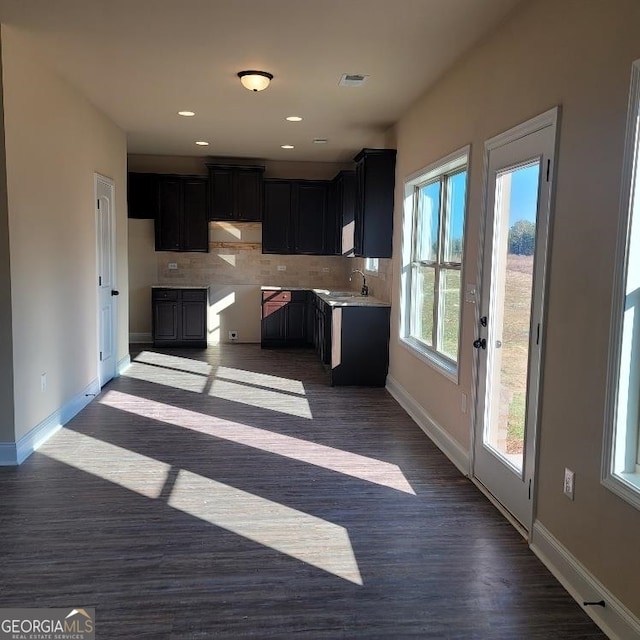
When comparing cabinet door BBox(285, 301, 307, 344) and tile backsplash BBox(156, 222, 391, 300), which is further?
tile backsplash BBox(156, 222, 391, 300)

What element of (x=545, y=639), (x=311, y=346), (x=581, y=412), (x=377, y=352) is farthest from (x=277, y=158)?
(x=545, y=639)

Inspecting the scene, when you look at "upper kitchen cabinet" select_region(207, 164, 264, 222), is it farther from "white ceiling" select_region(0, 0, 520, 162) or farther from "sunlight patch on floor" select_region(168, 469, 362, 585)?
"sunlight patch on floor" select_region(168, 469, 362, 585)

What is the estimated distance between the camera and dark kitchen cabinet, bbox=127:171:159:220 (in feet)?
27.3

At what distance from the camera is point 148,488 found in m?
3.49

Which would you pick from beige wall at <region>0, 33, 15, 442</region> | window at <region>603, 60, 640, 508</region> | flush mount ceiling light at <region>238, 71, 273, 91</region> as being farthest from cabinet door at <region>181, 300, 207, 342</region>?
window at <region>603, 60, 640, 508</region>

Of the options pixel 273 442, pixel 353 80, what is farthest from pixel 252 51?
pixel 273 442

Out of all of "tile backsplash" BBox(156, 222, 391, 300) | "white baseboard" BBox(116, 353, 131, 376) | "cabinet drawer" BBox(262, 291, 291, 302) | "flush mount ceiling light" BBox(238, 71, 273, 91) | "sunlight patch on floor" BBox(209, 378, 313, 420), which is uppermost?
"flush mount ceiling light" BBox(238, 71, 273, 91)

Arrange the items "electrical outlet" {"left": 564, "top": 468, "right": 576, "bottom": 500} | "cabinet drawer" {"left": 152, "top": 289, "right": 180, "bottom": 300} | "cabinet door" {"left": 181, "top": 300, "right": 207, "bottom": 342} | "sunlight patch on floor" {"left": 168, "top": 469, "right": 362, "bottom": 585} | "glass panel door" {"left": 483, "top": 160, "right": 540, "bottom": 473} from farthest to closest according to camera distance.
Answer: "cabinet door" {"left": 181, "top": 300, "right": 207, "bottom": 342}
"cabinet drawer" {"left": 152, "top": 289, "right": 180, "bottom": 300}
"glass panel door" {"left": 483, "top": 160, "right": 540, "bottom": 473}
"sunlight patch on floor" {"left": 168, "top": 469, "right": 362, "bottom": 585}
"electrical outlet" {"left": 564, "top": 468, "right": 576, "bottom": 500}

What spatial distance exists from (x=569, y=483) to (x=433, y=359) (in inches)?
87.5

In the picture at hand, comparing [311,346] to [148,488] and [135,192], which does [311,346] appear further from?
[148,488]

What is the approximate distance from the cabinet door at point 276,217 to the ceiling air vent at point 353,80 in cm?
399

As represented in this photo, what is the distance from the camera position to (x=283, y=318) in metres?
8.55

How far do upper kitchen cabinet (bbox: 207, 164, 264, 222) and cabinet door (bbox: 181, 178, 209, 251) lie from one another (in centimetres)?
13

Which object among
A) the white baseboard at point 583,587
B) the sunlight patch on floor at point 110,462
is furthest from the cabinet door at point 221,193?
the white baseboard at point 583,587
